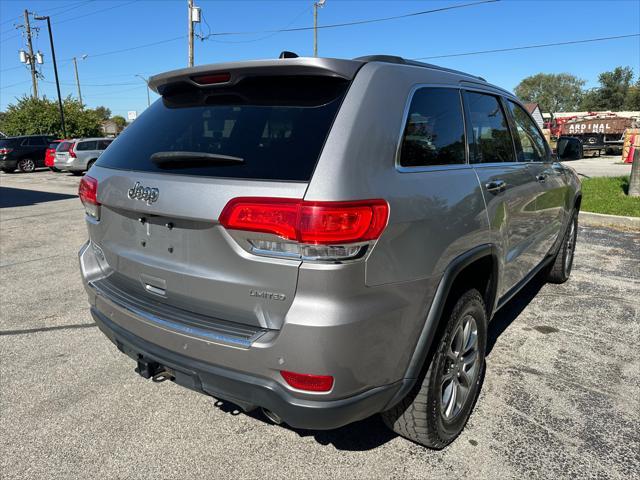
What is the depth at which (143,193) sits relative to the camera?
Result: 7.25ft

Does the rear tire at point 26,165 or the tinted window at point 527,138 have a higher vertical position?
the tinted window at point 527,138

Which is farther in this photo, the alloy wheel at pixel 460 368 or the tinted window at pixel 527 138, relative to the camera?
the tinted window at pixel 527 138

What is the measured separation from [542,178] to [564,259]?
1.70 meters

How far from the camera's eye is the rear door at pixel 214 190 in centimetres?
189

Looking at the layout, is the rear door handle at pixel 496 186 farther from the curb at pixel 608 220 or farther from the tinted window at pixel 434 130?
the curb at pixel 608 220

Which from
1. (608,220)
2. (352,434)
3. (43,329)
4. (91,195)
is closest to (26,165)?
(43,329)

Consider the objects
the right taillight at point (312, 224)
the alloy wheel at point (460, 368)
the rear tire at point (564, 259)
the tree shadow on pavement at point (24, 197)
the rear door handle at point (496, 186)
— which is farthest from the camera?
the tree shadow on pavement at point (24, 197)

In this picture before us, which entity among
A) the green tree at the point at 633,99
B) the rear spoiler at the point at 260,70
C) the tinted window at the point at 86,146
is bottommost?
the tinted window at the point at 86,146

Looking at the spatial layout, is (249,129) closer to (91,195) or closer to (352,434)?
(91,195)

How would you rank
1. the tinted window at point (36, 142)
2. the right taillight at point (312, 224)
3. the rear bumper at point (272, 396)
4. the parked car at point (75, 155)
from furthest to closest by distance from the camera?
the tinted window at point (36, 142) < the parked car at point (75, 155) < the rear bumper at point (272, 396) < the right taillight at point (312, 224)

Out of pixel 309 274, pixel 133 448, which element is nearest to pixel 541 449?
pixel 309 274

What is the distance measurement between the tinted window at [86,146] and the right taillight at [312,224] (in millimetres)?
21349

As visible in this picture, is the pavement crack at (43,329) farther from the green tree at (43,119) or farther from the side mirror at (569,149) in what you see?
the green tree at (43,119)

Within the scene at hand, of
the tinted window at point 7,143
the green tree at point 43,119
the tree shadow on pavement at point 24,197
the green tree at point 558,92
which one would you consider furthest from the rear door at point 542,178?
the green tree at point 558,92
